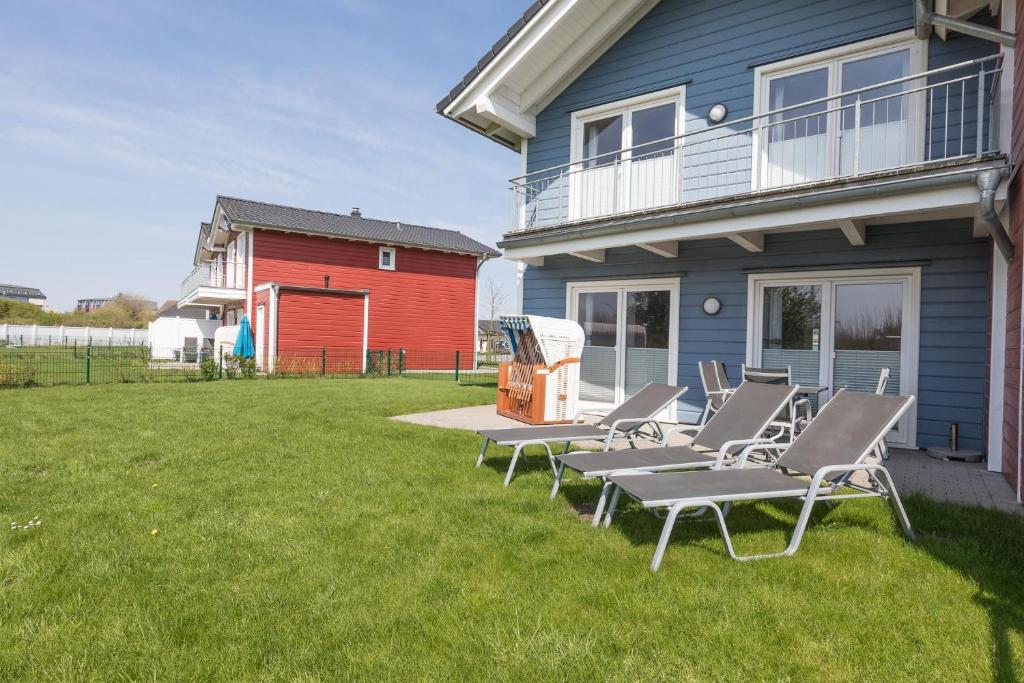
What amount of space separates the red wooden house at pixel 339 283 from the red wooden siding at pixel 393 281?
4cm

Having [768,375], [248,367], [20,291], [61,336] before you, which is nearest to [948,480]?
[768,375]

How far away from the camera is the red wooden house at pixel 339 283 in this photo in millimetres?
20844

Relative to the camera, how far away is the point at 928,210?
6.41 meters

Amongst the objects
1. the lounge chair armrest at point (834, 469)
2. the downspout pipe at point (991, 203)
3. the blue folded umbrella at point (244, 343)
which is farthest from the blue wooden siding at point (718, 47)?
the blue folded umbrella at point (244, 343)

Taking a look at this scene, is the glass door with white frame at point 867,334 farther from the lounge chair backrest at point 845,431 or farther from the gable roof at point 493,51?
the gable roof at point 493,51

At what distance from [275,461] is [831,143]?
7978 millimetres

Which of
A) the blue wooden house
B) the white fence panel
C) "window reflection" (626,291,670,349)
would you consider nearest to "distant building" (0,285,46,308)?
the white fence panel

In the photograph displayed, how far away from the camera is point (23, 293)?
109 m

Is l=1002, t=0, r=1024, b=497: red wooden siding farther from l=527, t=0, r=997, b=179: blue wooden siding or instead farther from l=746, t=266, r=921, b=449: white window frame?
l=527, t=0, r=997, b=179: blue wooden siding

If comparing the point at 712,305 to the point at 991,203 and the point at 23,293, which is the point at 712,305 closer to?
the point at 991,203

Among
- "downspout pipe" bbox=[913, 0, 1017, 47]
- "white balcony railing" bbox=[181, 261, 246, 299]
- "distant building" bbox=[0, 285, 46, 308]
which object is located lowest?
"white balcony railing" bbox=[181, 261, 246, 299]

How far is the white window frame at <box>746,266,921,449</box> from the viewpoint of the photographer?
7230 millimetres

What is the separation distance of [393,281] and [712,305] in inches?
665

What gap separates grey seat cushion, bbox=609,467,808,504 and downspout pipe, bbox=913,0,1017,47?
4969mm
